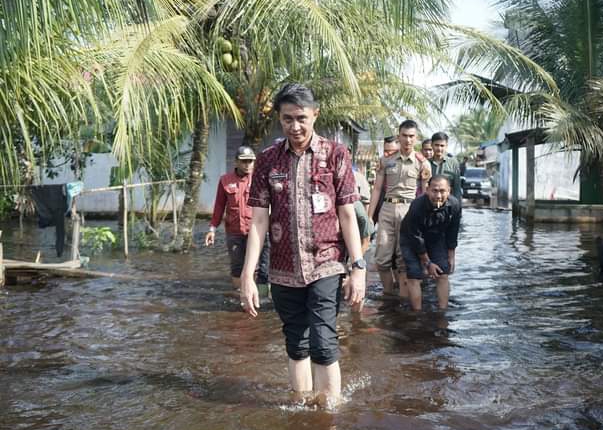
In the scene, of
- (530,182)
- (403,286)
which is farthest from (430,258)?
(530,182)

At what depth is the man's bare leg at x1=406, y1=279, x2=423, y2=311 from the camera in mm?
6695

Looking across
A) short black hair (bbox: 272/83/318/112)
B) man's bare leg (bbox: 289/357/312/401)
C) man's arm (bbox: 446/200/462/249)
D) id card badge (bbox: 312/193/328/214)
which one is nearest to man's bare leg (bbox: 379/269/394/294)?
man's arm (bbox: 446/200/462/249)

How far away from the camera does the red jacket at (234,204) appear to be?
288 inches

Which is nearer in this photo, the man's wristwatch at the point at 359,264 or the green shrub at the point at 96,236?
the man's wristwatch at the point at 359,264

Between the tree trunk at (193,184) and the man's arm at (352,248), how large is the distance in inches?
310

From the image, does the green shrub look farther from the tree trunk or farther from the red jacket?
the red jacket

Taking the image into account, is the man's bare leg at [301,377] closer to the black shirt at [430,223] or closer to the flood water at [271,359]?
the flood water at [271,359]

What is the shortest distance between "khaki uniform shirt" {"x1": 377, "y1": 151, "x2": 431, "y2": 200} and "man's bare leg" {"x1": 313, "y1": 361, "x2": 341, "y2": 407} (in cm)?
364

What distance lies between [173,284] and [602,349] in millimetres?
5195

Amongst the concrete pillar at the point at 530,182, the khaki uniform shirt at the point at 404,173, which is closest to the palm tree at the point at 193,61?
the khaki uniform shirt at the point at 404,173

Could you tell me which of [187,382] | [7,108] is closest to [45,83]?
[7,108]

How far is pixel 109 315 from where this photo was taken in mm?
6801

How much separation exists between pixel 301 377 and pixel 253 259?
77 cm

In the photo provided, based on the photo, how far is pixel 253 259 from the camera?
12.9ft
